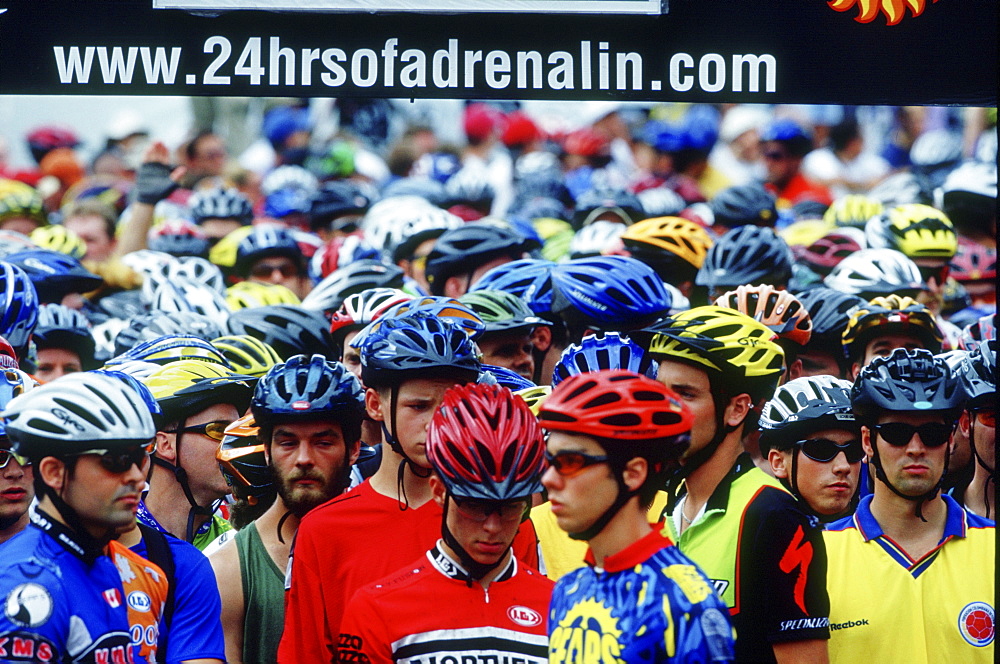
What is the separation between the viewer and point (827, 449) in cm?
663

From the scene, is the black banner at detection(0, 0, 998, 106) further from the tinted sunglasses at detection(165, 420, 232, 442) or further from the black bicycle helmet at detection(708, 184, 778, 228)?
the black bicycle helmet at detection(708, 184, 778, 228)

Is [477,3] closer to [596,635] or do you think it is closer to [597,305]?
[597,305]

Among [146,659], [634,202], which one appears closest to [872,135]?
[634,202]

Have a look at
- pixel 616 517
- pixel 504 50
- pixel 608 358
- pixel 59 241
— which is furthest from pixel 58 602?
pixel 59 241

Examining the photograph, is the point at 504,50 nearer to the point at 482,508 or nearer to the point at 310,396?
the point at 310,396

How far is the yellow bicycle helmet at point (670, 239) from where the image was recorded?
976 centimetres

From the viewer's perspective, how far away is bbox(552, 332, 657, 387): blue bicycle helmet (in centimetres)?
634

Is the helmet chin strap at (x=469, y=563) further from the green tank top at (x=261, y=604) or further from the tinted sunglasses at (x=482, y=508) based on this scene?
the green tank top at (x=261, y=604)

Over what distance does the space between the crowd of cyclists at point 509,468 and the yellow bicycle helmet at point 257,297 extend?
50cm

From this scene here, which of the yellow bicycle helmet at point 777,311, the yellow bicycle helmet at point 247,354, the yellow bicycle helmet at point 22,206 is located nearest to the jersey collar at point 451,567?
the yellow bicycle helmet at point 247,354

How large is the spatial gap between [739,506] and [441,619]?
132 centimetres

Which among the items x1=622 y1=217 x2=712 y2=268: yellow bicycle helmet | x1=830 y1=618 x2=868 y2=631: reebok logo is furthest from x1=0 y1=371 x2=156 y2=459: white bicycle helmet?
x1=622 y1=217 x2=712 y2=268: yellow bicycle helmet

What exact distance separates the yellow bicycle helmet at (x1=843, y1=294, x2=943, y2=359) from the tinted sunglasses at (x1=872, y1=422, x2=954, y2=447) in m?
2.13

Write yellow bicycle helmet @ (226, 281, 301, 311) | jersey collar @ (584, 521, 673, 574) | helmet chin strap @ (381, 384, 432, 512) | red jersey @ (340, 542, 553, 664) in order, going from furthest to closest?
yellow bicycle helmet @ (226, 281, 301, 311), helmet chin strap @ (381, 384, 432, 512), red jersey @ (340, 542, 553, 664), jersey collar @ (584, 521, 673, 574)
